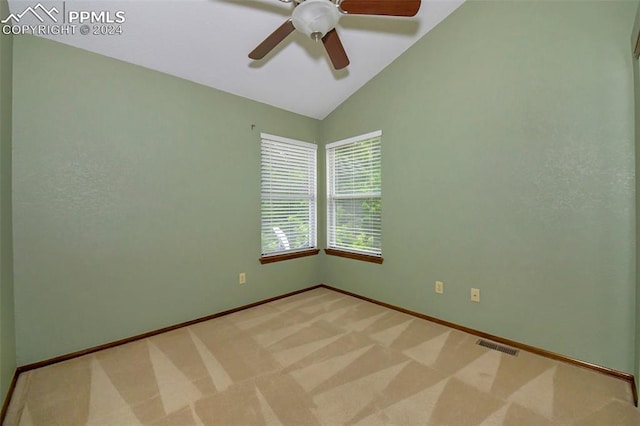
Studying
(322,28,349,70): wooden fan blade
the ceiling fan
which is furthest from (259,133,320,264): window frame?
the ceiling fan

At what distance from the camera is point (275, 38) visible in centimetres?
185

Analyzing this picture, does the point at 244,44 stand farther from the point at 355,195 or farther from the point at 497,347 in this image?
the point at 497,347

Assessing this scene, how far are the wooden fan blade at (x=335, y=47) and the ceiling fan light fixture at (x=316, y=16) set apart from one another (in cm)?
9

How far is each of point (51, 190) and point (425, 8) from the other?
11.3 ft

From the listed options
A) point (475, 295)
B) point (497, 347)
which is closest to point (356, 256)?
point (475, 295)

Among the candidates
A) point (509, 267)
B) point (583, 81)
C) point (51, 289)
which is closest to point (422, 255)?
point (509, 267)

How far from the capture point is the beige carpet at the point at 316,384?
1.58 metres

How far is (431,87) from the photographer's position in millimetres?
2777

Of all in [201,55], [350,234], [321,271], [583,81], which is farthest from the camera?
[321,271]

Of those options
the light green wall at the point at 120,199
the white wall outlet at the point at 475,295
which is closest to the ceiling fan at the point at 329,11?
the light green wall at the point at 120,199

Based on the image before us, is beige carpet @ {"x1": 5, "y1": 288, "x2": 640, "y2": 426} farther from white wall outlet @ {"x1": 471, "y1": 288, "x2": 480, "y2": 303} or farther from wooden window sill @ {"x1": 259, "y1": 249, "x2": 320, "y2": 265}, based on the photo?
wooden window sill @ {"x1": 259, "y1": 249, "x2": 320, "y2": 265}

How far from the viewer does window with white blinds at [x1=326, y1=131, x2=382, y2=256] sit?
3.33 metres

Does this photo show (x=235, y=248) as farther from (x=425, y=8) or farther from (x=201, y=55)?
(x=425, y=8)

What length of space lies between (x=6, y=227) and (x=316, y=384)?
2.27 meters
